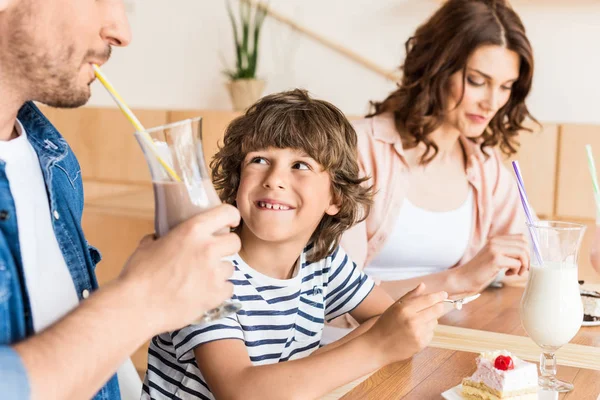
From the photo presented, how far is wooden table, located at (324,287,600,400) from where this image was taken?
4.23 ft

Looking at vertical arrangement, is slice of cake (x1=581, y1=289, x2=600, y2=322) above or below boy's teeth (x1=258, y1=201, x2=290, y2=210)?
below

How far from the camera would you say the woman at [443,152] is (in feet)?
7.49

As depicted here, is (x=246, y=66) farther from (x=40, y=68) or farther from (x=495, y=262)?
(x=40, y=68)

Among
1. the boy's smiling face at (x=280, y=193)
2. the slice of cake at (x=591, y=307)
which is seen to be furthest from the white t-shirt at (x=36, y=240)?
the slice of cake at (x=591, y=307)

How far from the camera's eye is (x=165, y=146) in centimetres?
106

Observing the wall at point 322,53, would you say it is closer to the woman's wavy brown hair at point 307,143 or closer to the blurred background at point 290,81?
the blurred background at point 290,81

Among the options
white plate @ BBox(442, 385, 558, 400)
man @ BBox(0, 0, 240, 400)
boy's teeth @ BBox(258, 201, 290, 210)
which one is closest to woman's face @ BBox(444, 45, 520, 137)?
boy's teeth @ BBox(258, 201, 290, 210)

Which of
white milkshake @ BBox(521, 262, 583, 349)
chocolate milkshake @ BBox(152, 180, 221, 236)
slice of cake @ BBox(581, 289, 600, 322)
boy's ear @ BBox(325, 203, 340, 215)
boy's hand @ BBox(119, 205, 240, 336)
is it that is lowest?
slice of cake @ BBox(581, 289, 600, 322)

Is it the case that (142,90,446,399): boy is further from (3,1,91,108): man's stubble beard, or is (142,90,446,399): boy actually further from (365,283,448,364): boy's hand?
(3,1,91,108): man's stubble beard

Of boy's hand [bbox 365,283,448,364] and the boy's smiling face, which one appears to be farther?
the boy's smiling face

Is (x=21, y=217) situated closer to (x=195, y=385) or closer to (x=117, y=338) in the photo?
(x=117, y=338)

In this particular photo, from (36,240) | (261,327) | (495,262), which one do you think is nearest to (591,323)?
(495,262)

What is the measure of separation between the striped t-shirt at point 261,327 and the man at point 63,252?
0.45 ft

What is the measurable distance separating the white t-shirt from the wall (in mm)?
2798
